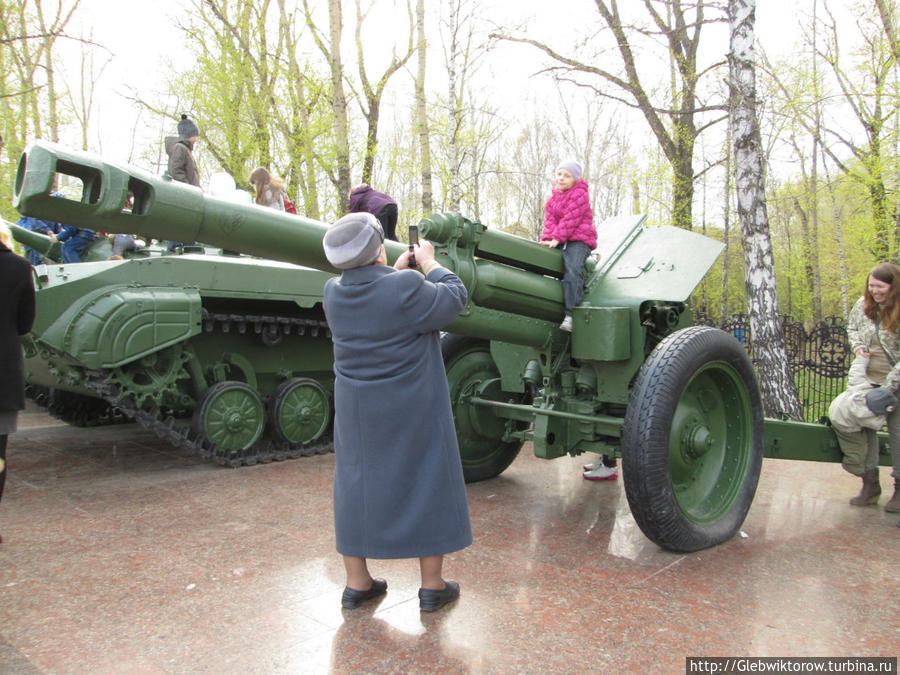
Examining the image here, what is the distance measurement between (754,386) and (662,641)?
168 cm

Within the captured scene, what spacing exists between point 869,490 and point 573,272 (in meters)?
2.29

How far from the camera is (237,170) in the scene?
59.1ft

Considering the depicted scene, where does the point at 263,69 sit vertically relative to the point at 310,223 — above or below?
above

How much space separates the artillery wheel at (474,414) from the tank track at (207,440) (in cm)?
182

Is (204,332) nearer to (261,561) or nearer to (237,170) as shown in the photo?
(261,561)

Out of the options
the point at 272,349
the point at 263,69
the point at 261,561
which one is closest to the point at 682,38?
the point at 263,69

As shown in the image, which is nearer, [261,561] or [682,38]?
[261,561]

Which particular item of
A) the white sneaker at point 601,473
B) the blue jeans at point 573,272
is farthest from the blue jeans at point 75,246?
the white sneaker at point 601,473

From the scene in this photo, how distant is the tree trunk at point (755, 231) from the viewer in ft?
21.9

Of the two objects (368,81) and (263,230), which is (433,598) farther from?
A: (368,81)

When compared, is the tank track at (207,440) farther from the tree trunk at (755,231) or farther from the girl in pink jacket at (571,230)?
the tree trunk at (755,231)

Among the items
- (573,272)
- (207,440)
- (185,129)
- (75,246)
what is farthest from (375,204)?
(75,246)

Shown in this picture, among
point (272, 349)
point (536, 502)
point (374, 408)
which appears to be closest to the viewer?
point (374, 408)

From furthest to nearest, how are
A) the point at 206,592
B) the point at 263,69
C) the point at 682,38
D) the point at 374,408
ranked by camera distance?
the point at 263,69 < the point at 682,38 < the point at 206,592 < the point at 374,408
